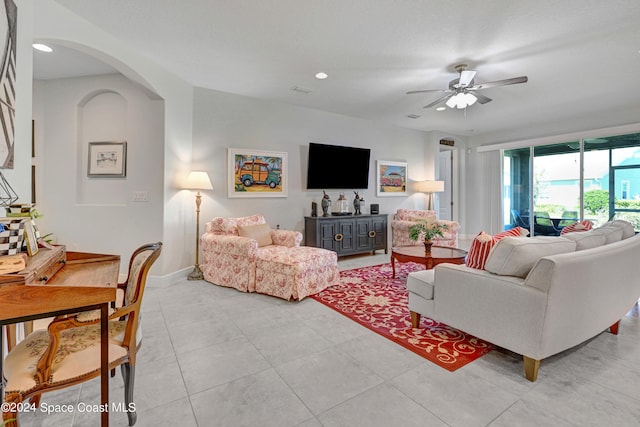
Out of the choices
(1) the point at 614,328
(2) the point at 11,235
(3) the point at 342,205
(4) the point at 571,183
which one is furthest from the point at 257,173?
(4) the point at 571,183

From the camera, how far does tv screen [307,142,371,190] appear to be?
516 cm

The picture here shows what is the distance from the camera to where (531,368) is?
1802mm

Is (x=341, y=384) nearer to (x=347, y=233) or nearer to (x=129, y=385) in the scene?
(x=129, y=385)

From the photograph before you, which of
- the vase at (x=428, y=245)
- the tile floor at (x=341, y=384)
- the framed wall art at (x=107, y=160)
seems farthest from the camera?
the framed wall art at (x=107, y=160)

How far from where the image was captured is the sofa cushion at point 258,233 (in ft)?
12.6

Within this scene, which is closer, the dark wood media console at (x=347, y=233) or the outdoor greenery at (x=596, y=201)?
the dark wood media console at (x=347, y=233)

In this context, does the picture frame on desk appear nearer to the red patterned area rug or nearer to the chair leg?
the chair leg

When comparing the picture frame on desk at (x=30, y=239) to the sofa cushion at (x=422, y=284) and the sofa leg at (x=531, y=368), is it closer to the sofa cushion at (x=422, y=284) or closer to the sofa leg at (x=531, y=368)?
the sofa cushion at (x=422, y=284)

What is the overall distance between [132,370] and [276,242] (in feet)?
8.96

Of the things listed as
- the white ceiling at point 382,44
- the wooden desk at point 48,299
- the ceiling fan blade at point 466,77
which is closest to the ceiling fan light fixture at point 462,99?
the ceiling fan blade at point 466,77

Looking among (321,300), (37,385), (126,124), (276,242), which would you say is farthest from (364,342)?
(126,124)

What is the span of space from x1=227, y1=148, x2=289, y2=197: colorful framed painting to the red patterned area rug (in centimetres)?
179

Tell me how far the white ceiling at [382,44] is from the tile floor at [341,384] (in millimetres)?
2677

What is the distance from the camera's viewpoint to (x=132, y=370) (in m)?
1.44
